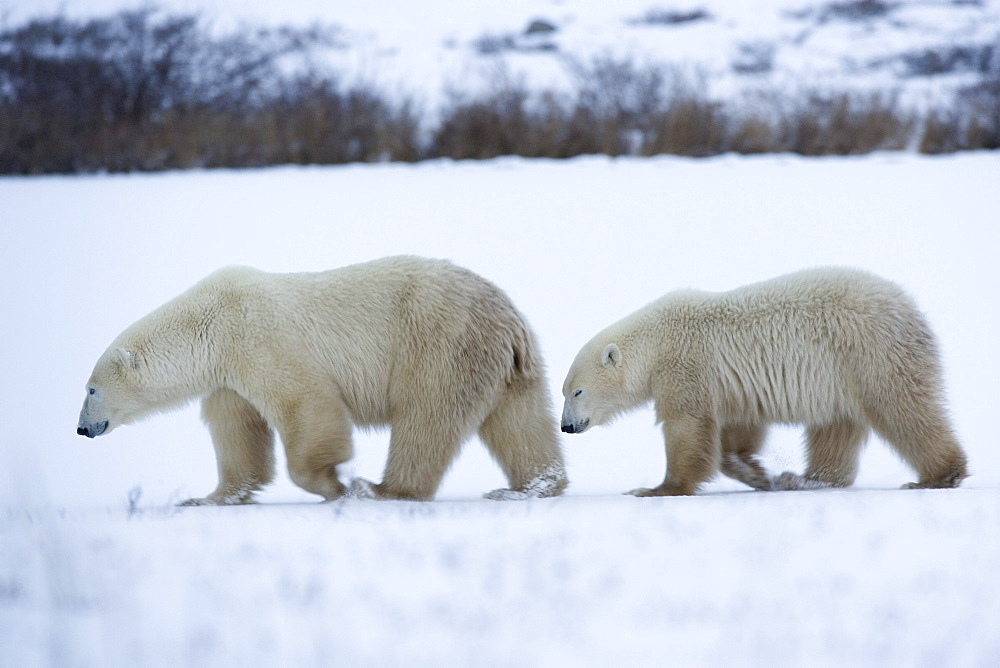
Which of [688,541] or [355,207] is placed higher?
[355,207]

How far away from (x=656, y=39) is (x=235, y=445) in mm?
17421

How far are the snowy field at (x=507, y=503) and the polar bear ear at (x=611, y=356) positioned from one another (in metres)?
0.65

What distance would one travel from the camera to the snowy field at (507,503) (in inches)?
131

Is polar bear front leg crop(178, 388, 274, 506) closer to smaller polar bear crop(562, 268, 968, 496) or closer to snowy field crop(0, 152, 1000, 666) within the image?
snowy field crop(0, 152, 1000, 666)

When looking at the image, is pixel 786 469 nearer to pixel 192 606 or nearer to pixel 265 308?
pixel 265 308

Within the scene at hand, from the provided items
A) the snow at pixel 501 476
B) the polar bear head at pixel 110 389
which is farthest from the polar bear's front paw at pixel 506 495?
the polar bear head at pixel 110 389

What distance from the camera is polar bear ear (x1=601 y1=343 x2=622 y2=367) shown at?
18.4 ft

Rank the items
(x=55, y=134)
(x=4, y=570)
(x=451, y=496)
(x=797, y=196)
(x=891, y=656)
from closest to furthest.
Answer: (x=891, y=656)
(x=4, y=570)
(x=451, y=496)
(x=797, y=196)
(x=55, y=134)

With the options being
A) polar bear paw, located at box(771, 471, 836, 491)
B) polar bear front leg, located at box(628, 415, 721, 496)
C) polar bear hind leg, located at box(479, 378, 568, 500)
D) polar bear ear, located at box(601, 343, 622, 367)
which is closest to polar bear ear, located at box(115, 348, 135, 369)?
polar bear hind leg, located at box(479, 378, 568, 500)

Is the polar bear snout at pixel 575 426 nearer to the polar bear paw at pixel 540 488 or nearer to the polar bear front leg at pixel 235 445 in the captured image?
the polar bear paw at pixel 540 488

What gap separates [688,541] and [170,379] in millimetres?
2545

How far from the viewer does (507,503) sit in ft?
15.6

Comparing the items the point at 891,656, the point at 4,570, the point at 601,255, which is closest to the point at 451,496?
the point at 4,570

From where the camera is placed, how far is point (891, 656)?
3260mm
